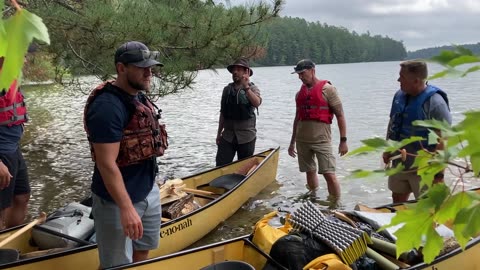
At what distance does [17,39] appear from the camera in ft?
2.62

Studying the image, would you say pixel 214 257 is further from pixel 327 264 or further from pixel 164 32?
pixel 164 32

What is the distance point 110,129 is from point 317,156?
4.03 meters

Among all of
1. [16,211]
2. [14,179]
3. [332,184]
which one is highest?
[14,179]

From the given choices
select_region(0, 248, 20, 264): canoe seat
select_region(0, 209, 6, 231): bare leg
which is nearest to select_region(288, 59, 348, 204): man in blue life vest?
select_region(0, 209, 6, 231): bare leg

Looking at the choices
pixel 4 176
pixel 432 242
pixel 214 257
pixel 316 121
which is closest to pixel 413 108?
pixel 316 121

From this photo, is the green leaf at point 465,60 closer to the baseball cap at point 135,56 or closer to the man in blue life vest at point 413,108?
the baseball cap at point 135,56

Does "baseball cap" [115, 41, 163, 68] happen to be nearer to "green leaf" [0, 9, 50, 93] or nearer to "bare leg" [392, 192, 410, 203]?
"green leaf" [0, 9, 50, 93]

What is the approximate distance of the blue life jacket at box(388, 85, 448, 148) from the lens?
14.1ft

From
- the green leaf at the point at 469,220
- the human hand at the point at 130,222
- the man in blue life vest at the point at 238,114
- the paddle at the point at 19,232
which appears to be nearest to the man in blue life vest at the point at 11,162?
the paddle at the point at 19,232

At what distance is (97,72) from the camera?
7391mm

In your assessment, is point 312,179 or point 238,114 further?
point 312,179

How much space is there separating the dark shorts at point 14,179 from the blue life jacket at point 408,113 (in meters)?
3.54

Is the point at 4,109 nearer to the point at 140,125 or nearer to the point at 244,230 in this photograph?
the point at 140,125

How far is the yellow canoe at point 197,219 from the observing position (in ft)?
12.2
